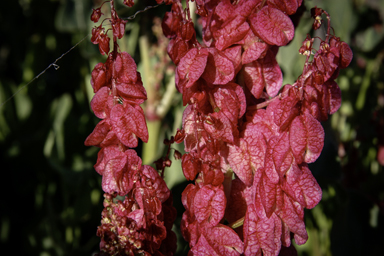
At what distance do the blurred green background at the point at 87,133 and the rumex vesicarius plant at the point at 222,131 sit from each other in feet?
0.96

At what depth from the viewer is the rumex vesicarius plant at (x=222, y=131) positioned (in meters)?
0.31

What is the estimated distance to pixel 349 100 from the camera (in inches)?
39.2

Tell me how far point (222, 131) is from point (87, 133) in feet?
2.34

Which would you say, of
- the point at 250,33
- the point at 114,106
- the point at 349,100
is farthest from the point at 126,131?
the point at 349,100

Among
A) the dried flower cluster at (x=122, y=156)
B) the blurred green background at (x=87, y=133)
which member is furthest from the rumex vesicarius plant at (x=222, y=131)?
the blurred green background at (x=87, y=133)

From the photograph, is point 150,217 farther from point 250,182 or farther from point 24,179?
point 24,179

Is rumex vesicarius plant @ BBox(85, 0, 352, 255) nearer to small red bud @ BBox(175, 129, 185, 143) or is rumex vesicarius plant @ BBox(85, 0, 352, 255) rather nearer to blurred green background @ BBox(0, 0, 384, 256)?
small red bud @ BBox(175, 129, 185, 143)

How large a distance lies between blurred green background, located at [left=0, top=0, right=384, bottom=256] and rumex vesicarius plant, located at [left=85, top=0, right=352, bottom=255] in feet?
0.96

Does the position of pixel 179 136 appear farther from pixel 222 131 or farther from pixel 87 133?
pixel 87 133

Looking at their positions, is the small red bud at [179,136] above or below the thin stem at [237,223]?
above

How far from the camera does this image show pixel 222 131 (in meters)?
0.31

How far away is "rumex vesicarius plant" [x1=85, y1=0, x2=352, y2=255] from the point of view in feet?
1.02

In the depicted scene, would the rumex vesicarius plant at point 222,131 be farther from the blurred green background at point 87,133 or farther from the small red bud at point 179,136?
the blurred green background at point 87,133

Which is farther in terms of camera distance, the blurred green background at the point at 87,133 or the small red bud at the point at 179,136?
the blurred green background at the point at 87,133
